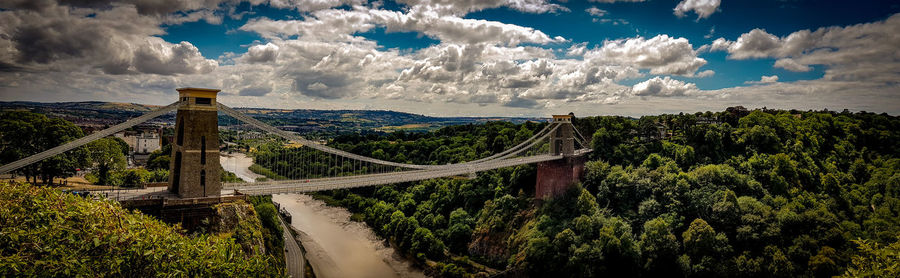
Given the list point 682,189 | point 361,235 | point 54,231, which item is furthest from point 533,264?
point 54,231

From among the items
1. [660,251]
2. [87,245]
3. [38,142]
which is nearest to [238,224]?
[87,245]

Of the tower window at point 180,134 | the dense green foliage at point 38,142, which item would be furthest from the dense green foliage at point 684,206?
the dense green foliage at point 38,142

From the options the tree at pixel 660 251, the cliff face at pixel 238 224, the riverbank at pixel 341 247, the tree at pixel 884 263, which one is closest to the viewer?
the tree at pixel 884 263

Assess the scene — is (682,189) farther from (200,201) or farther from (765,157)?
(200,201)

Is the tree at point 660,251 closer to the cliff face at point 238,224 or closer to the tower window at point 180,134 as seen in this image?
the cliff face at point 238,224

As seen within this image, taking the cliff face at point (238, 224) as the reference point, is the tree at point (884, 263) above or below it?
above

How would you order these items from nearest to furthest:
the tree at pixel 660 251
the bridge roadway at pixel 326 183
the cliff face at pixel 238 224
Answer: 1. the cliff face at pixel 238 224
2. the bridge roadway at pixel 326 183
3. the tree at pixel 660 251

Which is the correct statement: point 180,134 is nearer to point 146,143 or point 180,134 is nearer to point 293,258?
point 293,258

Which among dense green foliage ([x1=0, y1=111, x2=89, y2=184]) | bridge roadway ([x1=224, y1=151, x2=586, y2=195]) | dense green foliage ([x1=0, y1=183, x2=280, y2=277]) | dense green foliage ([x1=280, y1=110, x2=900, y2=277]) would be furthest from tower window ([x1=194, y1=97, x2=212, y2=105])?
dense green foliage ([x1=280, y1=110, x2=900, y2=277])
